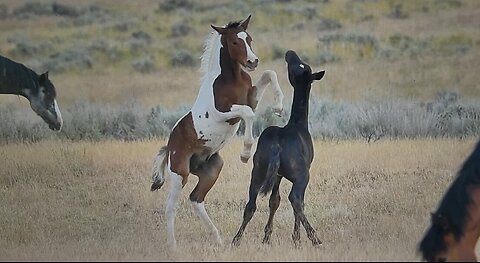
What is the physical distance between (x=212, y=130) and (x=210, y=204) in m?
2.97

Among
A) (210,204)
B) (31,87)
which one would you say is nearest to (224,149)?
(210,204)

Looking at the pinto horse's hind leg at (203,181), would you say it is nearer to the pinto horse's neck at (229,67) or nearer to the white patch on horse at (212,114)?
the white patch on horse at (212,114)

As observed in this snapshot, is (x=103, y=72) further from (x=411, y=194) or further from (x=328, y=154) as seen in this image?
(x=411, y=194)

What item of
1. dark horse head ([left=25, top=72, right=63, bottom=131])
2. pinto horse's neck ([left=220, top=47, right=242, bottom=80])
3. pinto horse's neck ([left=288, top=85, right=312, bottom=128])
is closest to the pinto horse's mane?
pinto horse's neck ([left=220, top=47, right=242, bottom=80])

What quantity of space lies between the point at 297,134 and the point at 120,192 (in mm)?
4499

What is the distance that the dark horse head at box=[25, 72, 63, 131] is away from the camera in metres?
13.9

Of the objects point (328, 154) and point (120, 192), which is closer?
point (120, 192)

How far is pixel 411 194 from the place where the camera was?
13.8m

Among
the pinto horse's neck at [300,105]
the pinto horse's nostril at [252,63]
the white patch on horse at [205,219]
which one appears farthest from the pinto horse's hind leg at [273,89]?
the white patch on horse at [205,219]

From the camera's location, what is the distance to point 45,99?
14.0 metres

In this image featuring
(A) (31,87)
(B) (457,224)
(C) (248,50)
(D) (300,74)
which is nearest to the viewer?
(B) (457,224)

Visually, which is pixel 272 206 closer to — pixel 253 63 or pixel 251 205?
Result: pixel 251 205

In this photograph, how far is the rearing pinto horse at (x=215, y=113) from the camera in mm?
11109

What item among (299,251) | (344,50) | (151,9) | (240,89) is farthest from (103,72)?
(299,251)
